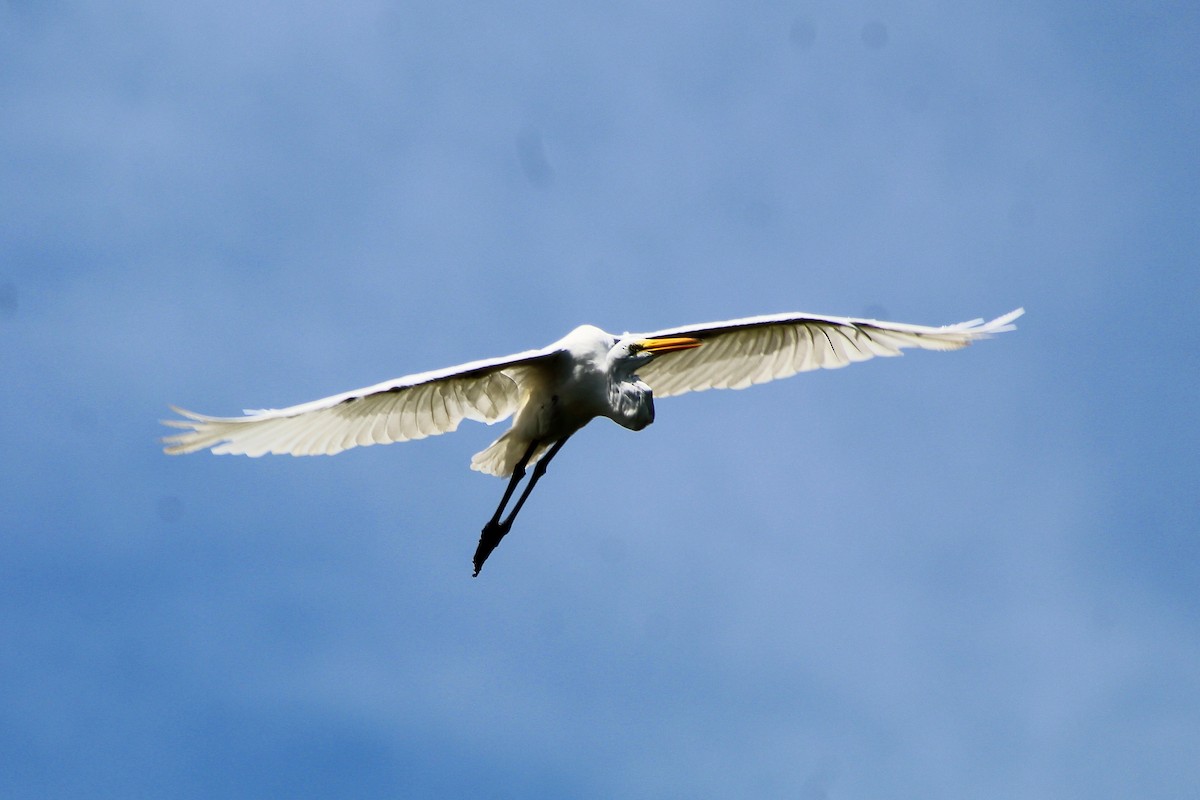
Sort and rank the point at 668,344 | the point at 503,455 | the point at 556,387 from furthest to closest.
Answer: the point at 503,455, the point at 668,344, the point at 556,387

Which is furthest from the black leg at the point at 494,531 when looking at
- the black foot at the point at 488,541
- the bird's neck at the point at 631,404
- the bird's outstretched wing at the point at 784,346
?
the bird's outstretched wing at the point at 784,346

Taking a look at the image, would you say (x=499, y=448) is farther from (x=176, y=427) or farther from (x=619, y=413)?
(x=176, y=427)

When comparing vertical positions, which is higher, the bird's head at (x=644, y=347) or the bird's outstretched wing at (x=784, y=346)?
the bird's outstretched wing at (x=784, y=346)

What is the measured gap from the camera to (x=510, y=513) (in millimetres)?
14406

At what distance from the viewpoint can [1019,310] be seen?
15.1 m

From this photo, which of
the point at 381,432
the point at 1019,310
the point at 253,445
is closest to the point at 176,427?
the point at 253,445

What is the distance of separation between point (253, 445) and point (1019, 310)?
7.86m

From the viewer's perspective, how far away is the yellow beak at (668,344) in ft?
46.9

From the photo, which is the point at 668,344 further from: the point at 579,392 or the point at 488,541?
the point at 488,541

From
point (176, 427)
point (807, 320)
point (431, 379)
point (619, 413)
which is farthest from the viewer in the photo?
point (807, 320)

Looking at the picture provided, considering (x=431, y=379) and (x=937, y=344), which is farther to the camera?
(x=937, y=344)

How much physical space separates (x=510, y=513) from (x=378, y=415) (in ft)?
6.30

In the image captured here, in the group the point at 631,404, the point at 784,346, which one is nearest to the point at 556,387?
the point at 631,404

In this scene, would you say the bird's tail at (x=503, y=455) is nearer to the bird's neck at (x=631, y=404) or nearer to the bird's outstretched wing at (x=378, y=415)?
the bird's outstretched wing at (x=378, y=415)
